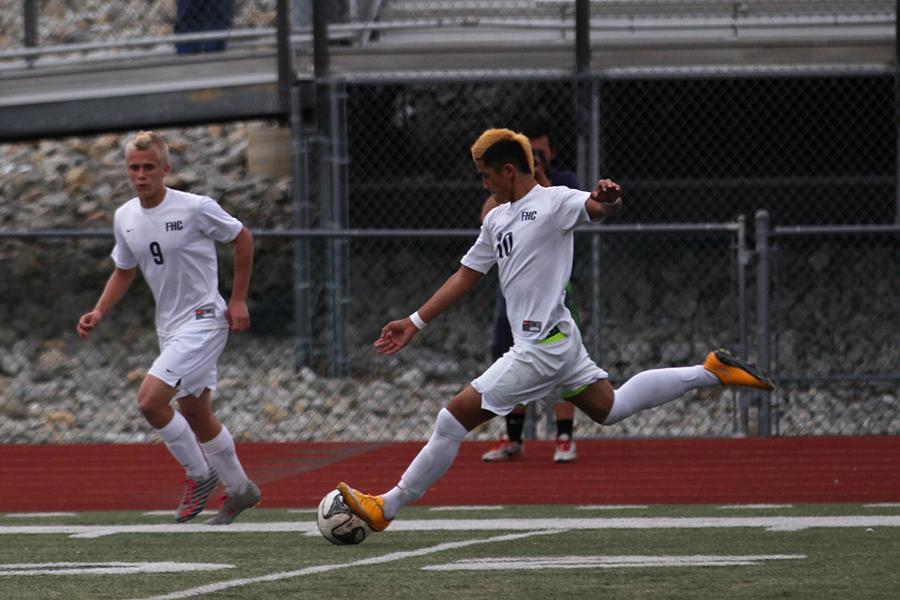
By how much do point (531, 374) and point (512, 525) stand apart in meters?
1.11

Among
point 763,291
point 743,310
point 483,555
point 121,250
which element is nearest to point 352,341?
point 743,310

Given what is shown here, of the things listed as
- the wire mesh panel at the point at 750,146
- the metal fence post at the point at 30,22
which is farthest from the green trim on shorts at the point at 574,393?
the metal fence post at the point at 30,22

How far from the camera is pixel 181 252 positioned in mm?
7930

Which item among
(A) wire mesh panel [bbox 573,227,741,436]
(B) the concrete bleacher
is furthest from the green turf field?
(B) the concrete bleacher

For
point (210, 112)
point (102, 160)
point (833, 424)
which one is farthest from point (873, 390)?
point (102, 160)

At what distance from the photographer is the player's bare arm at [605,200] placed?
647 cm

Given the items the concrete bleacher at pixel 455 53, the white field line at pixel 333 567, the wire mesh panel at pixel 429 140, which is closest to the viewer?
the white field line at pixel 333 567

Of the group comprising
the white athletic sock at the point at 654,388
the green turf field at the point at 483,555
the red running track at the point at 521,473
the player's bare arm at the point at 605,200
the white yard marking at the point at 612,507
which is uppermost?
the player's bare arm at the point at 605,200

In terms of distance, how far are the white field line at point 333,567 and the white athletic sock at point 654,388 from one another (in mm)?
594

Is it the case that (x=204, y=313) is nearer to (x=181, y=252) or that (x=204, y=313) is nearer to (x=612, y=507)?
(x=181, y=252)

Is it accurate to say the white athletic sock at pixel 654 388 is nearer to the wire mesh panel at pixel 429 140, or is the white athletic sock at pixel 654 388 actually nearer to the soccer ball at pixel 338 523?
the soccer ball at pixel 338 523

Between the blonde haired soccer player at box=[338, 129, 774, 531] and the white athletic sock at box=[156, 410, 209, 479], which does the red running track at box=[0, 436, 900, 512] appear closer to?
the white athletic sock at box=[156, 410, 209, 479]

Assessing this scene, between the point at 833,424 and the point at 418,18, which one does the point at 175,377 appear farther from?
the point at 418,18

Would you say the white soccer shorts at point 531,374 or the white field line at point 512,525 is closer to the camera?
the white soccer shorts at point 531,374
